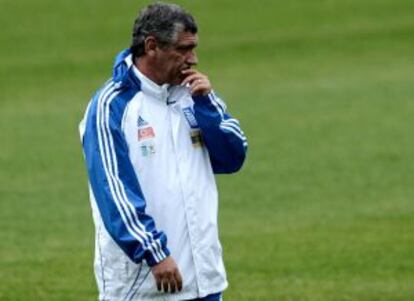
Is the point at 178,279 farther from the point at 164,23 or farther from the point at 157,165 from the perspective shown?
the point at 164,23

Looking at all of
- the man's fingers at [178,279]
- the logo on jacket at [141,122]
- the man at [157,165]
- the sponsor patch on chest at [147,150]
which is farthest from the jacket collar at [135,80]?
the man's fingers at [178,279]

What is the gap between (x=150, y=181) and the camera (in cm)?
733

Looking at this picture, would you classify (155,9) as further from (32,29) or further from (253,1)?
(253,1)

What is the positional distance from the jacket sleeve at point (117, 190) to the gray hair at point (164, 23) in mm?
358

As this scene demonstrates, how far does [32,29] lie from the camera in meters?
36.5

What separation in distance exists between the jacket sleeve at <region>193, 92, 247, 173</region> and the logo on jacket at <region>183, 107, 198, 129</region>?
0.03 m

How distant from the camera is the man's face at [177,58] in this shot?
7.30 metres

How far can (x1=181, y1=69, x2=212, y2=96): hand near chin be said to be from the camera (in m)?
7.33

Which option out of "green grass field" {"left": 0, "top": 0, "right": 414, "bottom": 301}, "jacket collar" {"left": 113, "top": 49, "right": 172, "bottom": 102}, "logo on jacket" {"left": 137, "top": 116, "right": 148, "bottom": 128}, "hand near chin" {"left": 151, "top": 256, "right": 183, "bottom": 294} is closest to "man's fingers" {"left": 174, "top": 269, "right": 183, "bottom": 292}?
"hand near chin" {"left": 151, "top": 256, "right": 183, "bottom": 294}

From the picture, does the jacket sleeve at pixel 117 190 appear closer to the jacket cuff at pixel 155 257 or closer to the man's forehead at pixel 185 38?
the jacket cuff at pixel 155 257

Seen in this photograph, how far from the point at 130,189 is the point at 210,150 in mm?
497

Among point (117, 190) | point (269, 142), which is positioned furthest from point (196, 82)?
point (269, 142)

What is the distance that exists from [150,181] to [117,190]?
195 millimetres

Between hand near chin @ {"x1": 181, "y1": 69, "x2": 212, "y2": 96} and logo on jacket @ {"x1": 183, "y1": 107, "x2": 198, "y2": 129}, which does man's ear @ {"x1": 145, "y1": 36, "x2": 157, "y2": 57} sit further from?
logo on jacket @ {"x1": 183, "y1": 107, "x2": 198, "y2": 129}
